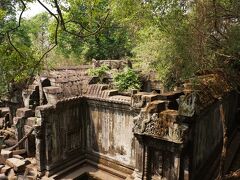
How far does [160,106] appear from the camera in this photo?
637cm

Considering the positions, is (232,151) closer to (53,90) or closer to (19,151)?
(53,90)

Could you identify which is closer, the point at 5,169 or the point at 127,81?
the point at 5,169

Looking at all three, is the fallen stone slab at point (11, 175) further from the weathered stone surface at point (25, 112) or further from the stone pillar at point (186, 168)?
the stone pillar at point (186, 168)

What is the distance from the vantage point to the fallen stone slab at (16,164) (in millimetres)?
10294

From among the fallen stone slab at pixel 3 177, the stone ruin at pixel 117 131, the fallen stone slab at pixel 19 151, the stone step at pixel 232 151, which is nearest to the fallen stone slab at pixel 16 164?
the stone ruin at pixel 117 131

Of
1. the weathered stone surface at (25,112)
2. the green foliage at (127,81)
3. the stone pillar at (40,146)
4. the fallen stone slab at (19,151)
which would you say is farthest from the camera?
the weathered stone surface at (25,112)

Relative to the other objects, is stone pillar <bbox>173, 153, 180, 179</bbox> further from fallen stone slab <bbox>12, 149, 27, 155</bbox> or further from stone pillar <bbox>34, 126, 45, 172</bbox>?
fallen stone slab <bbox>12, 149, 27, 155</bbox>

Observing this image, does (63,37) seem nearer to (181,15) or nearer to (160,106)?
(181,15)

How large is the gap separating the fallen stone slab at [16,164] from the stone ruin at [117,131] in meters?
0.04

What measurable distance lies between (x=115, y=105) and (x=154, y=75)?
110 inches

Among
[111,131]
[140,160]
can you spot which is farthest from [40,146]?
[140,160]

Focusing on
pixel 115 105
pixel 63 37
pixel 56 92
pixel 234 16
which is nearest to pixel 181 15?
pixel 234 16

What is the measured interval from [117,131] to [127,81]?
220 cm

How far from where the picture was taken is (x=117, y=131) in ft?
33.3
